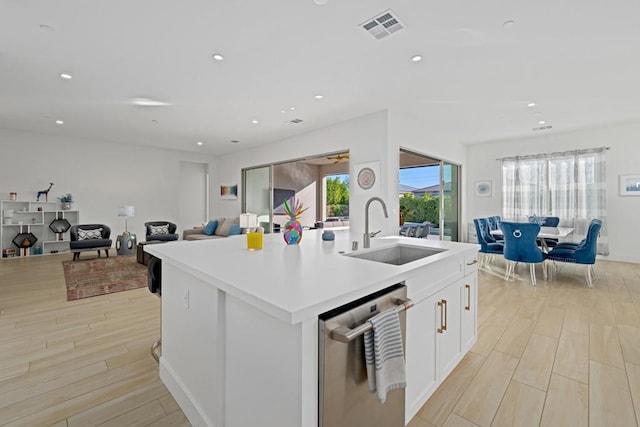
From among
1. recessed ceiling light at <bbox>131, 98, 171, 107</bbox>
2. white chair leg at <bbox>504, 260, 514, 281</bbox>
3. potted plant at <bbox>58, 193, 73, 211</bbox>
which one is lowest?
white chair leg at <bbox>504, 260, 514, 281</bbox>

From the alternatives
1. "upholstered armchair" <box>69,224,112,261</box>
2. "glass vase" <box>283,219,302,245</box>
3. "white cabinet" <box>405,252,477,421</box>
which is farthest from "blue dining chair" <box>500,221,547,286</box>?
"upholstered armchair" <box>69,224,112,261</box>

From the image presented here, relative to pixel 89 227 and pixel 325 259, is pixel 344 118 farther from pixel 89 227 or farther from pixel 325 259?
pixel 89 227

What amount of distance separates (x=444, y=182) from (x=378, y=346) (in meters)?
6.17

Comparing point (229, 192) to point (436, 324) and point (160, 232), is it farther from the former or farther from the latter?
point (436, 324)

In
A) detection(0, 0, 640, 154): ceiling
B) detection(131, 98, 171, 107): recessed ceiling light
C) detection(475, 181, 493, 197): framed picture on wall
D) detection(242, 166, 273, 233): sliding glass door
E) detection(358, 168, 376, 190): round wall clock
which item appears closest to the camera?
detection(0, 0, 640, 154): ceiling

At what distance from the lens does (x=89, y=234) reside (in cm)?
622

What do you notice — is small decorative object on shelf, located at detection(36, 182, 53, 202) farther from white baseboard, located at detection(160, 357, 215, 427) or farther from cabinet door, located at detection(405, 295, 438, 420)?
cabinet door, located at detection(405, 295, 438, 420)

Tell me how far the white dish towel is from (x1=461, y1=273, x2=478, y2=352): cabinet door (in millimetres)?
1077

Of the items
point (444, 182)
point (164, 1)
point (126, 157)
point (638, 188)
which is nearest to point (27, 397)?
point (164, 1)

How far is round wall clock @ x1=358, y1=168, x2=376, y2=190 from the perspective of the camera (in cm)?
504

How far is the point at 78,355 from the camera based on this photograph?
2.23 m

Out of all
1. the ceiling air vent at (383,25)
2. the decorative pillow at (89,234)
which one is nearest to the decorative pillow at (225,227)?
the decorative pillow at (89,234)

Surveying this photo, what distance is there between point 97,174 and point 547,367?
365 inches

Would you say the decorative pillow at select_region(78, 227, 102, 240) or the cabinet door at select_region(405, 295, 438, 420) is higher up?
the decorative pillow at select_region(78, 227, 102, 240)
